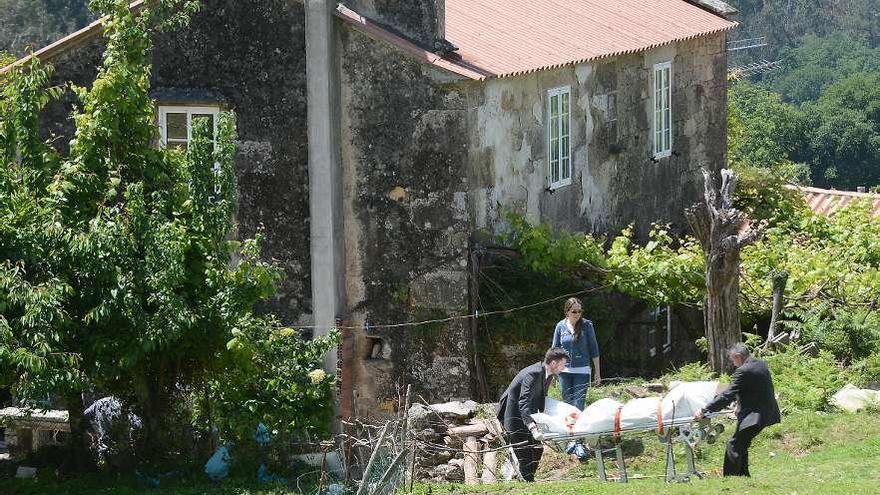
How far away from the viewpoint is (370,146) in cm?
1883

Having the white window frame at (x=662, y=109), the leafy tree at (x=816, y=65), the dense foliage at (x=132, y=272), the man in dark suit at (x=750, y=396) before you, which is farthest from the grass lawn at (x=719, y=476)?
the leafy tree at (x=816, y=65)

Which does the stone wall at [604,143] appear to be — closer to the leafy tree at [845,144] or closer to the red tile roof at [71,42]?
the red tile roof at [71,42]

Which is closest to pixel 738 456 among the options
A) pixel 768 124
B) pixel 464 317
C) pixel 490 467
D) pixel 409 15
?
pixel 490 467

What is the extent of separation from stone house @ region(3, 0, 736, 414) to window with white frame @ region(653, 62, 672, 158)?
13.6 ft

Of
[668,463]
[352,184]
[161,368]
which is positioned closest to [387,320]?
[352,184]

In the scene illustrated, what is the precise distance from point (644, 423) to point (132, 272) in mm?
4675

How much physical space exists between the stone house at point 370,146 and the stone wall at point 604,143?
0.17ft

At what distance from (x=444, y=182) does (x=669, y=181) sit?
23.1 ft

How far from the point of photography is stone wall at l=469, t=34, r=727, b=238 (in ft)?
62.9

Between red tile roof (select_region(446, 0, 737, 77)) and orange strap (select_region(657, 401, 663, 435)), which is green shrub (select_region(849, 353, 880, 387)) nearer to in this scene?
orange strap (select_region(657, 401, 663, 435))

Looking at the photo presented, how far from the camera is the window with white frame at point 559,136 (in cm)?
2061

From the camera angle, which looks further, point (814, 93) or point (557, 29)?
point (814, 93)

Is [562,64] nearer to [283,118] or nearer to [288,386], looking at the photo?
[283,118]

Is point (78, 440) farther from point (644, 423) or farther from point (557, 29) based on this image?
point (557, 29)
